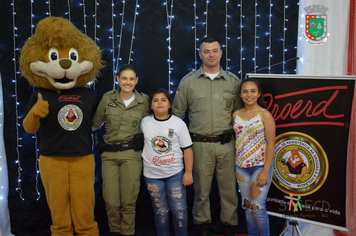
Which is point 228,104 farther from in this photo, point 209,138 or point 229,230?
point 229,230

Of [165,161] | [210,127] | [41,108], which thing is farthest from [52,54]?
[210,127]

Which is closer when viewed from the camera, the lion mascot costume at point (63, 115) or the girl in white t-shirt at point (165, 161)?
the lion mascot costume at point (63, 115)

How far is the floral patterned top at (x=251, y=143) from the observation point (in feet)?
7.05

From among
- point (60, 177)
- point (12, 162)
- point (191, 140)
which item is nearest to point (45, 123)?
point (60, 177)

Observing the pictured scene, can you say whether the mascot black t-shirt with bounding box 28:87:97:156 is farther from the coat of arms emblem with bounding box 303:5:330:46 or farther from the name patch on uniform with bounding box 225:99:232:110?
the coat of arms emblem with bounding box 303:5:330:46

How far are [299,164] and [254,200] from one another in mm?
537

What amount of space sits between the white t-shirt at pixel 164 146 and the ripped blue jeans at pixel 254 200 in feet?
1.64

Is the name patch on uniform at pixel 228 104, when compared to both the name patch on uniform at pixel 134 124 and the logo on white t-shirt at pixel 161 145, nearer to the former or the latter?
the logo on white t-shirt at pixel 161 145

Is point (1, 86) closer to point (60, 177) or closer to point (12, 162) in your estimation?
point (12, 162)

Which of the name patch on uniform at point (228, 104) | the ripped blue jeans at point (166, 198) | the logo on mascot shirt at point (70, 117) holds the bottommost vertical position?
the ripped blue jeans at point (166, 198)

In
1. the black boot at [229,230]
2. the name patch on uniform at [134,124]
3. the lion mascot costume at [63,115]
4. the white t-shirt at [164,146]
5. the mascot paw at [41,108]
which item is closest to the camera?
the mascot paw at [41,108]

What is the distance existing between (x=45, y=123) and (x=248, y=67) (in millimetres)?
1954

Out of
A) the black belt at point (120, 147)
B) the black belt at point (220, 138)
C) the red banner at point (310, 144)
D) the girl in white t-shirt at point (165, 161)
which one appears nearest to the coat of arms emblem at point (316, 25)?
the red banner at point (310, 144)

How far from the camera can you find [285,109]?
2361 mm
